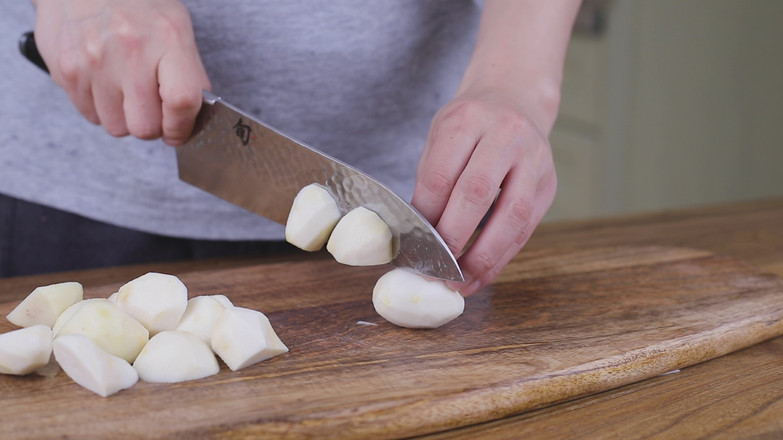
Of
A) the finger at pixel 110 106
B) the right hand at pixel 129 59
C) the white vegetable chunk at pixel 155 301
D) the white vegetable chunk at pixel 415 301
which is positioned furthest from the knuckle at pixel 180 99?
the white vegetable chunk at pixel 415 301

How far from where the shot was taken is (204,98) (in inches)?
44.0

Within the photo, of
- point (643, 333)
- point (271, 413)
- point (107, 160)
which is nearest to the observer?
point (271, 413)

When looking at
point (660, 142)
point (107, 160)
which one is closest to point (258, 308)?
point (107, 160)

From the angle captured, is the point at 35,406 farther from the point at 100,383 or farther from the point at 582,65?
the point at 582,65

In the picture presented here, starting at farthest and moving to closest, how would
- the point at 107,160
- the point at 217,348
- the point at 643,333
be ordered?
the point at 107,160 → the point at 643,333 → the point at 217,348

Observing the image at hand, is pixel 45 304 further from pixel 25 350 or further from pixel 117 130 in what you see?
pixel 117 130

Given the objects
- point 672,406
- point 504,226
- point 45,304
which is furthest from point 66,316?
point 672,406

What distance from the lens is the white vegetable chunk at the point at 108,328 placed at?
88 cm

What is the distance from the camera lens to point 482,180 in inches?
38.9

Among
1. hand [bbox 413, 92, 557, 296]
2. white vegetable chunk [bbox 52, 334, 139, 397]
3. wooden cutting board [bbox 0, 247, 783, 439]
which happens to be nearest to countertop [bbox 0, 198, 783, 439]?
wooden cutting board [bbox 0, 247, 783, 439]

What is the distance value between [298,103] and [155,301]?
0.55 m

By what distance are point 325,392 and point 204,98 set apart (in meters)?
0.47

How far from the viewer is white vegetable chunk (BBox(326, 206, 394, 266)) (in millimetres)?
1019

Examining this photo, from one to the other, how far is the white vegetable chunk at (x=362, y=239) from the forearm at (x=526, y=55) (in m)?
0.24
